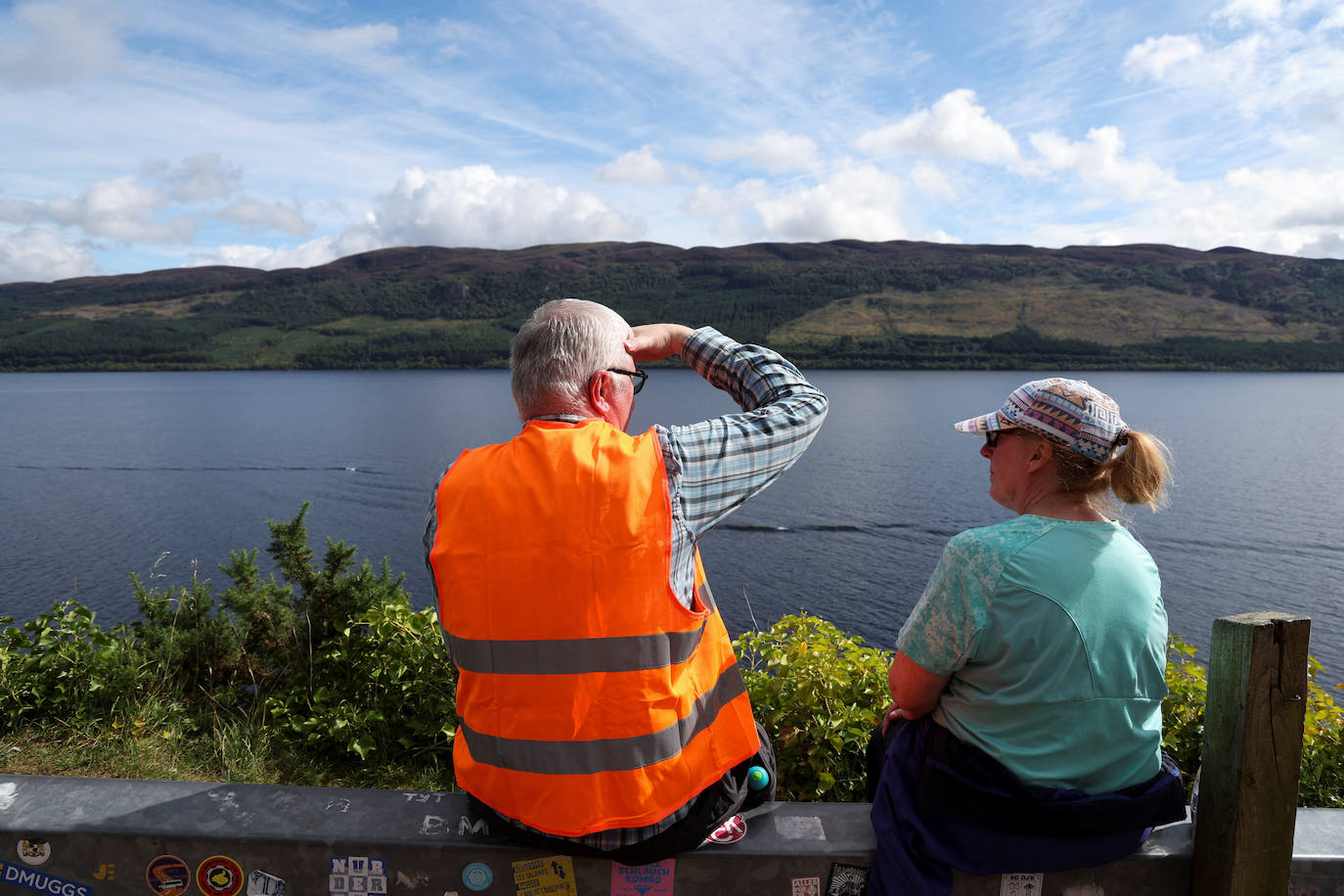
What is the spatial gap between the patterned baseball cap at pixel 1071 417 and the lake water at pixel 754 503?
1.11 meters

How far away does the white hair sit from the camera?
Result: 2289 millimetres

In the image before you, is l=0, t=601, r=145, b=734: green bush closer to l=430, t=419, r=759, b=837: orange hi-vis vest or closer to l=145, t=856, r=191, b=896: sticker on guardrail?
l=145, t=856, r=191, b=896: sticker on guardrail

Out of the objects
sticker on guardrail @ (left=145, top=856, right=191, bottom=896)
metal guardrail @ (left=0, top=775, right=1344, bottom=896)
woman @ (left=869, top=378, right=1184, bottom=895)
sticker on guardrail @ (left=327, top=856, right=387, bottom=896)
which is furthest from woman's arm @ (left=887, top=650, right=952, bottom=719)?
sticker on guardrail @ (left=145, top=856, right=191, bottom=896)

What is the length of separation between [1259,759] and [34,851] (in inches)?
150

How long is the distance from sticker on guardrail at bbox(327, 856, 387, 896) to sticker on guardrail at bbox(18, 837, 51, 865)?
2.92ft

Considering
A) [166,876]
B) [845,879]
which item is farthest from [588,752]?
[166,876]

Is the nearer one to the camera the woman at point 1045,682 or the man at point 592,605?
the man at point 592,605

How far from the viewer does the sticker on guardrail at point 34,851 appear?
2.55 meters

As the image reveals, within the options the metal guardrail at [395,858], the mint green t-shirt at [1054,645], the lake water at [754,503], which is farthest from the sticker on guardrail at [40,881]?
the lake water at [754,503]

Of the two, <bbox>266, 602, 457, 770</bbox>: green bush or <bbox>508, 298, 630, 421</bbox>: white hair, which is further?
<bbox>266, 602, 457, 770</bbox>: green bush

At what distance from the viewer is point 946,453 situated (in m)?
42.4

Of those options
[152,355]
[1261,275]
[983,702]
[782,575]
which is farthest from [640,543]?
[1261,275]

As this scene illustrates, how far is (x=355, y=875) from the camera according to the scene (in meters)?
2.54

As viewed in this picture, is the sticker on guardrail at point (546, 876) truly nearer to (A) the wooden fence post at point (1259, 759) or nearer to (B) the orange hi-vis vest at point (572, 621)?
(B) the orange hi-vis vest at point (572, 621)
